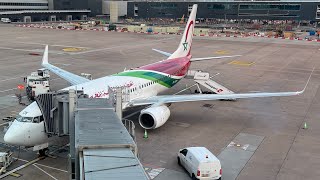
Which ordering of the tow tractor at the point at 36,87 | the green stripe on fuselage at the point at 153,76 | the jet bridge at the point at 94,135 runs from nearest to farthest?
1. the jet bridge at the point at 94,135
2. the green stripe on fuselage at the point at 153,76
3. the tow tractor at the point at 36,87

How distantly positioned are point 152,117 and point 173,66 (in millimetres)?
11243

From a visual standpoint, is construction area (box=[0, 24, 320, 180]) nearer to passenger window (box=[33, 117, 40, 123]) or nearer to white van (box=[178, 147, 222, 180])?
passenger window (box=[33, 117, 40, 123])

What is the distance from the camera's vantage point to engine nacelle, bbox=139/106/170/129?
1185 inches

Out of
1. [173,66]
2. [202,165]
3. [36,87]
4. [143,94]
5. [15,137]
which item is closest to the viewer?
[202,165]

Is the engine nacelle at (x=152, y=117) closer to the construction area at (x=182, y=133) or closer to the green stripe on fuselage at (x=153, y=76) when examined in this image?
the construction area at (x=182, y=133)

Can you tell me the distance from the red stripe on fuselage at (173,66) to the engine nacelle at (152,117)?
7.29 metres

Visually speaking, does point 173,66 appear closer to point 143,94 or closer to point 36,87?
point 143,94

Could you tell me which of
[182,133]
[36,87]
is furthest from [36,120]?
[36,87]

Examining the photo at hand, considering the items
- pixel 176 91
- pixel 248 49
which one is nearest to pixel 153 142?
pixel 176 91

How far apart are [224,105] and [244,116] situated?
4163mm

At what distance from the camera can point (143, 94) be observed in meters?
34.7

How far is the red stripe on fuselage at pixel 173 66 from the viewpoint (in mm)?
37844

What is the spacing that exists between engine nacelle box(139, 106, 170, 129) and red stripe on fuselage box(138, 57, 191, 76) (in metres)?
7.29

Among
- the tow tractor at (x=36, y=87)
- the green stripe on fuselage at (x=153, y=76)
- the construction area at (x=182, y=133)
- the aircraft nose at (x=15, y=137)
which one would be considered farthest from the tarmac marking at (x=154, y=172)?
the tow tractor at (x=36, y=87)
